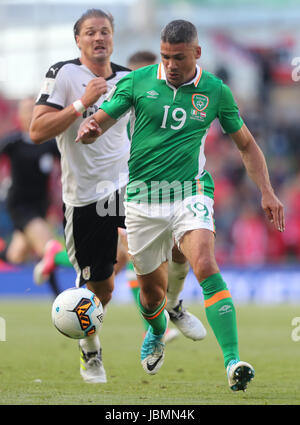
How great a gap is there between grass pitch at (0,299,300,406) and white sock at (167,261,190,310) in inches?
23.8

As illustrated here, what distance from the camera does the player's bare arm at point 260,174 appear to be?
244 inches

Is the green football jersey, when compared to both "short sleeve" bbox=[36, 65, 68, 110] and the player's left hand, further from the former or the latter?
"short sleeve" bbox=[36, 65, 68, 110]

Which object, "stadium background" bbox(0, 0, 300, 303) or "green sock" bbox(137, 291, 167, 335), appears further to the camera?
"stadium background" bbox(0, 0, 300, 303)

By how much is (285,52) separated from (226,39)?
8.19ft

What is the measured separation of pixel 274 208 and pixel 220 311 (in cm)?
88

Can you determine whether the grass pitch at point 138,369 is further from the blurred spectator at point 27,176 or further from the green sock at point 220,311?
the blurred spectator at point 27,176

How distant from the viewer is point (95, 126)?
609 cm

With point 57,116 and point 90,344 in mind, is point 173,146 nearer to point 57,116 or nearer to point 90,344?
point 57,116

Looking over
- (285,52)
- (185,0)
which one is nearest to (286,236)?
(285,52)

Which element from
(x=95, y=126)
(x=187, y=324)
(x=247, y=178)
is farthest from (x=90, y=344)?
(x=247, y=178)

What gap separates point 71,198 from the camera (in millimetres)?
7395

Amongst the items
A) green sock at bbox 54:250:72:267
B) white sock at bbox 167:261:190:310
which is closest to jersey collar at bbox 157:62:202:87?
white sock at bbox 167:261:190:310

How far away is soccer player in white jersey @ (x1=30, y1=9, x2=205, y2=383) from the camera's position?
23.3ft

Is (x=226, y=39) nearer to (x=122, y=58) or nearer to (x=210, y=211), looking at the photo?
(x=122, y=58)
